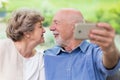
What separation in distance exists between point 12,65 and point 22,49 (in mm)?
165

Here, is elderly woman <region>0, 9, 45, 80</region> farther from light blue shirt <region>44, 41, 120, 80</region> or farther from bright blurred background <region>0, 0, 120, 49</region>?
bright blurred background <region>0, 0, 120, 49</region>

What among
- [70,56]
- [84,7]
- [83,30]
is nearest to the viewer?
[83,30]

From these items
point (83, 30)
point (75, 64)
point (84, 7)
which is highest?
point (83, 30)

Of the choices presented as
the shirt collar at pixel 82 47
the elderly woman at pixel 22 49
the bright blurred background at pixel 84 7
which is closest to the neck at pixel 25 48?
the elderly woman at pixel 22 49

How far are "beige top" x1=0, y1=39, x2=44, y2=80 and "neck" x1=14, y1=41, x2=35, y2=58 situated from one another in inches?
2.0

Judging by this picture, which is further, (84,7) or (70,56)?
(84,7)

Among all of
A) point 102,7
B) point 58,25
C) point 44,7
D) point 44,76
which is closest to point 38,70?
point 44,76

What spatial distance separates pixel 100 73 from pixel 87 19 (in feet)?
2.28

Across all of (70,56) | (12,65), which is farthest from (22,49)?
(70,56)

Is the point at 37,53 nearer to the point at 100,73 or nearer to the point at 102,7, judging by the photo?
the point at 100,73

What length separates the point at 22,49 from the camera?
6.17ft

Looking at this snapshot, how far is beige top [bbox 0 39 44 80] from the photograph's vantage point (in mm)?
1724

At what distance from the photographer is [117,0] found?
7.89 ft

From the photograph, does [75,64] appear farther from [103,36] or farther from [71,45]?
[103,36]
